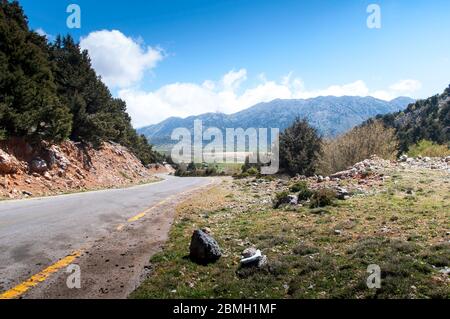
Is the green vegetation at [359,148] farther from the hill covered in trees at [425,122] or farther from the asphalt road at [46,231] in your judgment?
the hill covered in trees at [425,122]

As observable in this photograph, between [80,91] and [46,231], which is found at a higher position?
[80,91]

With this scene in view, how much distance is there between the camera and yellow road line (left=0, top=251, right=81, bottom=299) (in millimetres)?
5999

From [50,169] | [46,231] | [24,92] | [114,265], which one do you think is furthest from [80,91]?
[114,265]

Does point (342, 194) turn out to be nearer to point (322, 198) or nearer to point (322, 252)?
point (322, 198)

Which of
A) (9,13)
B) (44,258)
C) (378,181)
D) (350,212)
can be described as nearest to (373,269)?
(350,212)

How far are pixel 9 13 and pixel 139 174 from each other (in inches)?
1196

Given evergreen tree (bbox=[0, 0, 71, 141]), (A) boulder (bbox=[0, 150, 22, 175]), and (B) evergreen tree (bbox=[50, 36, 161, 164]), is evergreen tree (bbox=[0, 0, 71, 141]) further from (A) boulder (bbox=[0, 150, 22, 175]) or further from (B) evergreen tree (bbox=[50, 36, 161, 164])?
(B) evergreen tree (bbox=[50, 36, 161, 164])

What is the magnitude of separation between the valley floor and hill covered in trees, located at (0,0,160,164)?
18871 millimetres

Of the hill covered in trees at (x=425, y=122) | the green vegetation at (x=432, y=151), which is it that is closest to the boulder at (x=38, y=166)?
the green vegetation at (x=432, y=151)

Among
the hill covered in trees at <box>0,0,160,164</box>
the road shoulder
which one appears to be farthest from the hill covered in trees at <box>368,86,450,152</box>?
the road shoulder

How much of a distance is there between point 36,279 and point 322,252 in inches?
258

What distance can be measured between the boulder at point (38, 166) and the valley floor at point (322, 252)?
18844 millimetres

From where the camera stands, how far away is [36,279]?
6805 mm

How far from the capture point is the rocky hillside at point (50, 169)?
24.5 meters
